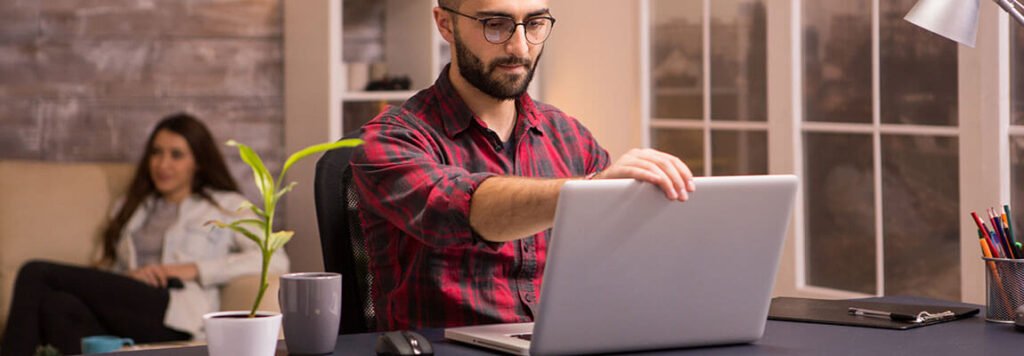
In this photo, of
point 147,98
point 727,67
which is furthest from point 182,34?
point 727,67

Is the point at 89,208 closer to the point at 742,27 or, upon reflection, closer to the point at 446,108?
the point at 742,27

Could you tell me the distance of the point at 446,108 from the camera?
219 centimetres

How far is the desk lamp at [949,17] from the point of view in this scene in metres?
1.82

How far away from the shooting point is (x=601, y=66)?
4250 millimetres

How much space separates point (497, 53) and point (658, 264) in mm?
642

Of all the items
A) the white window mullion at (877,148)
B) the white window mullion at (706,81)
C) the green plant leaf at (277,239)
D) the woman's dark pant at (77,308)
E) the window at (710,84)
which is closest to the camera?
the green plant leaf at (277,239)

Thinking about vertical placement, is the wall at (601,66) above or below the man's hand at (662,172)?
above

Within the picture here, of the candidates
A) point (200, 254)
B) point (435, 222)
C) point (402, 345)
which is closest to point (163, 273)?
point (200, 254)

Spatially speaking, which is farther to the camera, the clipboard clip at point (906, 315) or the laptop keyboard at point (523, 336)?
the clipboard clip at point (906, 315)

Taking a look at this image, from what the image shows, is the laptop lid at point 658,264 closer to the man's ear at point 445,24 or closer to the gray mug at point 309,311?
the gray mug at point 309,311

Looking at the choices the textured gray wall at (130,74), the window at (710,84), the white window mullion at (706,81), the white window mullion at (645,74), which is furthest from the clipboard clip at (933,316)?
the textured gray wall at (130,74)

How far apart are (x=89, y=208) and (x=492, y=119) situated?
2.52 meters

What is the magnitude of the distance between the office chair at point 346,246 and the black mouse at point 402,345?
0.60 meters

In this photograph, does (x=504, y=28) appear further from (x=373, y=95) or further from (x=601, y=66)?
(x=373, y=95)
